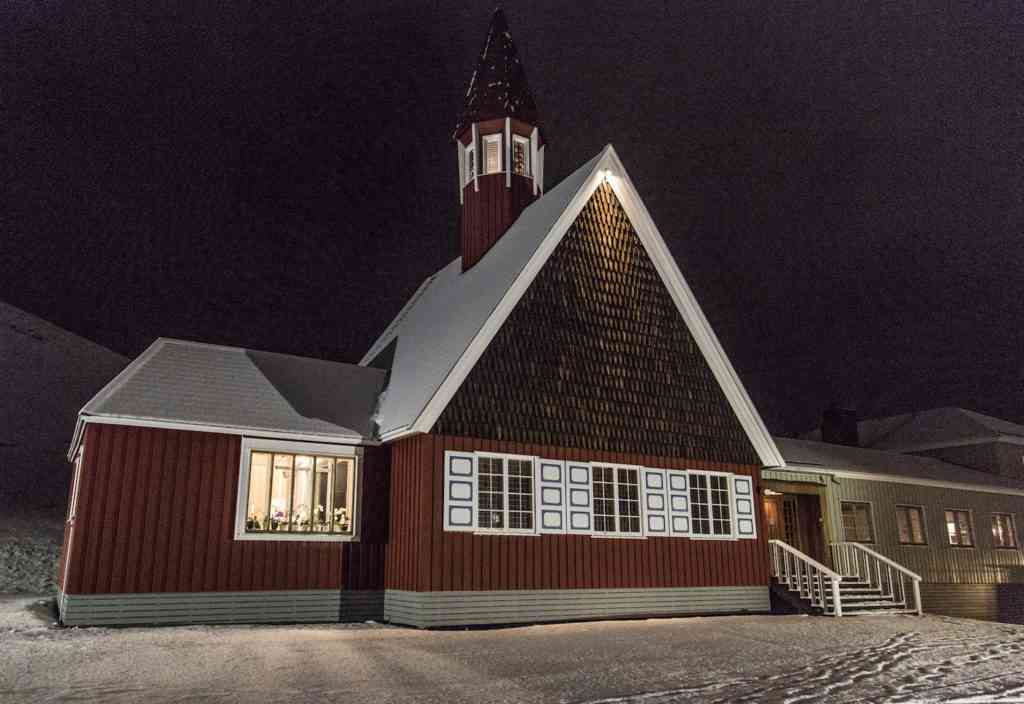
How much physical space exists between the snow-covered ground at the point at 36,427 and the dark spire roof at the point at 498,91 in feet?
62.4

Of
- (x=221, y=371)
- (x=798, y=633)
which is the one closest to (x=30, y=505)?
(x=221, y=371)

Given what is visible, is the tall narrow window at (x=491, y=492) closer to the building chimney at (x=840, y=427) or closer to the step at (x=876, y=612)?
the step at (x=876, y=612)

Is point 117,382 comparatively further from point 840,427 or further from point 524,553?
point 840,427

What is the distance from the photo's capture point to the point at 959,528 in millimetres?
24906

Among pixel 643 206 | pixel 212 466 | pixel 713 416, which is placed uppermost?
pixel 643 206

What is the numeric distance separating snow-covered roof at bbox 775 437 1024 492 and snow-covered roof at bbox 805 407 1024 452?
2427 millimetres

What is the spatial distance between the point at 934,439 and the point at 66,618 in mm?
33181

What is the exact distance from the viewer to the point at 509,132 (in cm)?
1972

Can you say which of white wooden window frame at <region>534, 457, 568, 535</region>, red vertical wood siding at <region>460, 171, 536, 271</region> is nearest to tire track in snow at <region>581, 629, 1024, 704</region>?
white wooden window frame at <region>534, 457, 568, 535</region>

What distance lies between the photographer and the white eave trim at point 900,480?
2084cm

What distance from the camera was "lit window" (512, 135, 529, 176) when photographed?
1955 cm

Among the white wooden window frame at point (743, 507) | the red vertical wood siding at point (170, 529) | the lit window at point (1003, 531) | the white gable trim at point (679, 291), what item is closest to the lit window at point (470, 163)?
the white gable trim at point (679, 291)

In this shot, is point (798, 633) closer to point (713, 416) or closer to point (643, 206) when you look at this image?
point (713, 416)

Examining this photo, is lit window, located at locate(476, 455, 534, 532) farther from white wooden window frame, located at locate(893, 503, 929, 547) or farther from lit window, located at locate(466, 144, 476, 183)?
white wooden window frame, located at locate(893, 503, 929, 547)
